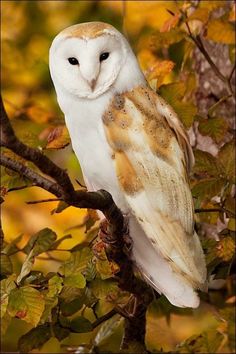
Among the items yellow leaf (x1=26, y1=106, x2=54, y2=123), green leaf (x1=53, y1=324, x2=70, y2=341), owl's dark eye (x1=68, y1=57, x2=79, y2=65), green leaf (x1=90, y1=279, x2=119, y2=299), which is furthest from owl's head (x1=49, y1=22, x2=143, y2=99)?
yellow leaf (x1=26, y1=106, x2=54, y2=123)

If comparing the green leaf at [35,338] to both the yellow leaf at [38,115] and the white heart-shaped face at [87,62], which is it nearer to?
the white heart-shaped face at [87,62]

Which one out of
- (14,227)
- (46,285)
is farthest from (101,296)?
(14,227)

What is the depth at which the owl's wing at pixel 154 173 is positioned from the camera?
1.19 metres

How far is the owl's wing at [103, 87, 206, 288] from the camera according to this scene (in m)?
Answer: 1.19

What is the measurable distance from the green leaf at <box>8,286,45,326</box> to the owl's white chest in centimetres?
20

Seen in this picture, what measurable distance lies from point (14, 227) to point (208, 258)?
38.2 inches

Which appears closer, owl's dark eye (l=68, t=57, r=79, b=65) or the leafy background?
owl's dark eye (l=68, t=57, r=79, b=65)

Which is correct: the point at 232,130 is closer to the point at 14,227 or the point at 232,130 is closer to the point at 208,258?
the point at 208,258

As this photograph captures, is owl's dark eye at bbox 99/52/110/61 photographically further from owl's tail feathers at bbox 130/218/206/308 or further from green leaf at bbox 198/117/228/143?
green leaf at bbox 198/117/228/143

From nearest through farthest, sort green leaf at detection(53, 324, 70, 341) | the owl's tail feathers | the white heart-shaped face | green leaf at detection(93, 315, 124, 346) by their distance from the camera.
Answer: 1. the white heart-shaped face
2. the owl's tail feathers
3. green leaf at detection(53, 324, 70, 341)
4. green leaf at detection(93, 315, 124, 346)

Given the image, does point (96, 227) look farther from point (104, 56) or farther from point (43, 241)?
point (104, 56)

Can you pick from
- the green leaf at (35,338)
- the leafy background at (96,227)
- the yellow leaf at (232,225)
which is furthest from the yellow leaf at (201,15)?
the green leaf at (35,338)

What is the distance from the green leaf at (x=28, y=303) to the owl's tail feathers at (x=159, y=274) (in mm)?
146

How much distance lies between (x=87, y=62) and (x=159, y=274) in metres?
0.32
